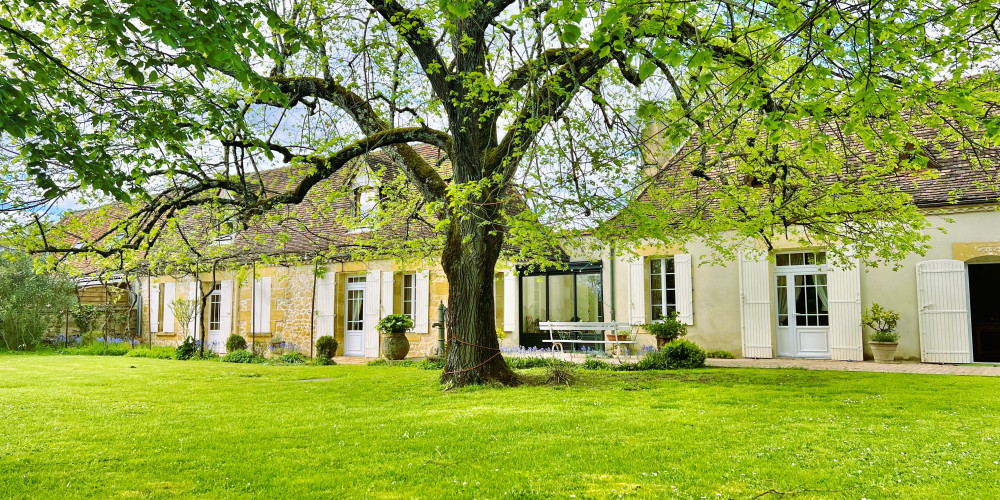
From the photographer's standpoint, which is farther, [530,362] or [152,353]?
[152,353]

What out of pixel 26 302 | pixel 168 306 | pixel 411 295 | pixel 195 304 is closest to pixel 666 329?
pixel 411 295

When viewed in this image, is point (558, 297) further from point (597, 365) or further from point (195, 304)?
point (195, 304)

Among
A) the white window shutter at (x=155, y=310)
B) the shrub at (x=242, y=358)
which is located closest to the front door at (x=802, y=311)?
the shrub at (x=242, y=358)

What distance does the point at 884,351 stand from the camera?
11.2m

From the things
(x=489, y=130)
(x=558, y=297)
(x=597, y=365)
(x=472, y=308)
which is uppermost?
(x=489, y=130)

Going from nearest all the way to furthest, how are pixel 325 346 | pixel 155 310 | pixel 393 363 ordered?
pixel 393 363 → pixel 325 346 → pixel 155 310

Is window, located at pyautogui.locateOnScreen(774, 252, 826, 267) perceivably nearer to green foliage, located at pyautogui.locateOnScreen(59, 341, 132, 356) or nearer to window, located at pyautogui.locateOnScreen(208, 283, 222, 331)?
window, located at pyautogui.locateOnScreen(208, 283, 222, 331)

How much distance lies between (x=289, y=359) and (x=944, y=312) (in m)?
12.0

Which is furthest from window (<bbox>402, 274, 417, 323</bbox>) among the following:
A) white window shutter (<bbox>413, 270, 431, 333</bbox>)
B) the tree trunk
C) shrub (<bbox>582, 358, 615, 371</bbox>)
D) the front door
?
the front door

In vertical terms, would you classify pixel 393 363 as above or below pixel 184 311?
below

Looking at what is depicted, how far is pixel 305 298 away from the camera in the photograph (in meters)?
16.0

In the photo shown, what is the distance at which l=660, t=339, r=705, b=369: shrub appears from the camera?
35.3 ft

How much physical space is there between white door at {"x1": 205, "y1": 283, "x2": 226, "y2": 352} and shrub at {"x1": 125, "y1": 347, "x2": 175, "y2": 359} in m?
1.44

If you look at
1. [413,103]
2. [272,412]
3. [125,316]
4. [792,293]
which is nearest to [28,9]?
[272,412]
